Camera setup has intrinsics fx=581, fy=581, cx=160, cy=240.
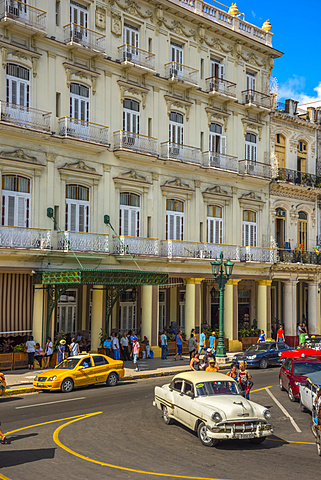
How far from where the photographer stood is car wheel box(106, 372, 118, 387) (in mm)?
22438

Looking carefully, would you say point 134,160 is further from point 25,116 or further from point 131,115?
point 25,116

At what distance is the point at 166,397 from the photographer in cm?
1550

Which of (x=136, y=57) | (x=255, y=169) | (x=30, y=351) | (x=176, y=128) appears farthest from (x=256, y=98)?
(x=30, y=351)

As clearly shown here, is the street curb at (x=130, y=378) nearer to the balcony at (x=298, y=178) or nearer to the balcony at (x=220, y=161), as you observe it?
the balcony at (x=220, y=161)

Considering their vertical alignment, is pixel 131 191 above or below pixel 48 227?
above

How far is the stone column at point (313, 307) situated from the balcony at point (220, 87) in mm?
14925

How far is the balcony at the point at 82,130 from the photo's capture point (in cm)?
2819

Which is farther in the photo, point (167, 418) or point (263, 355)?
point (263, 355)

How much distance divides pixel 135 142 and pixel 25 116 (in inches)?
261

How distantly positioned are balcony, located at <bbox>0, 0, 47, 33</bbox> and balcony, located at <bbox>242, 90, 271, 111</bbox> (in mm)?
15565

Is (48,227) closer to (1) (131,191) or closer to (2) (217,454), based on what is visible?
(1) (131,191)

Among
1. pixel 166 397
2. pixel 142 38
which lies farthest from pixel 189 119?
pixel 166 397

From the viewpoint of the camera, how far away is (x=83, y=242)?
28.4 meters

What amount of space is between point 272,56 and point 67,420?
32508 mm
